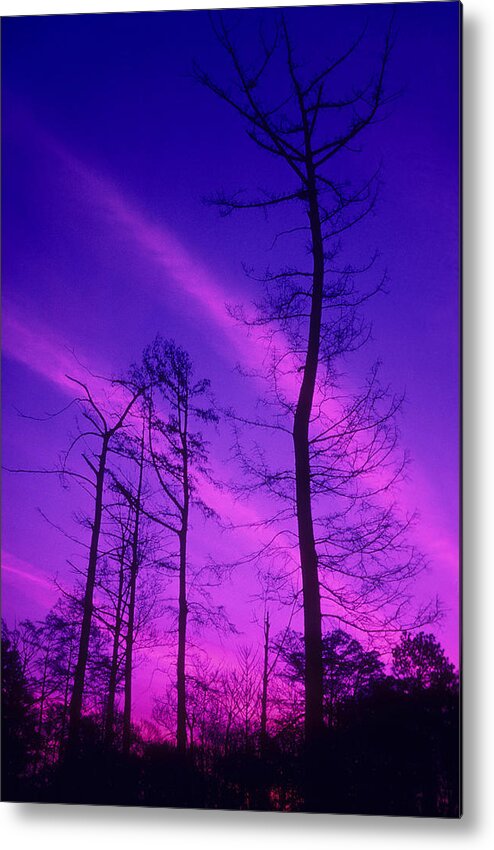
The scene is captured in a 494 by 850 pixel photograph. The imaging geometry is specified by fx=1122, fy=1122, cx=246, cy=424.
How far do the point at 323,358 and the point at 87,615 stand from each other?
1.32m

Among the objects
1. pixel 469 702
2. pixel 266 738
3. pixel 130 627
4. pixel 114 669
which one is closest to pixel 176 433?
pixel 130 627

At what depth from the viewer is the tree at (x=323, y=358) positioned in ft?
13.4

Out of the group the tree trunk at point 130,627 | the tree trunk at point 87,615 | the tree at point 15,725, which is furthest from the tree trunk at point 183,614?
the tree at point 15,725

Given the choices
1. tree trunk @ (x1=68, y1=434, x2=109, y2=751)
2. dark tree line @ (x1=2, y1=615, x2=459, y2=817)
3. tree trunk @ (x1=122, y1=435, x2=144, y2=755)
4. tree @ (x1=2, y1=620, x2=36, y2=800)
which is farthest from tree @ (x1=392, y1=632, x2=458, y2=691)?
tree @ (x1=2, y1=620, x2=36, y2=800)

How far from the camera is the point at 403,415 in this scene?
409 cm

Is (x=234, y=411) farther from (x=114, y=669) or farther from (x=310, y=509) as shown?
(x=114, y=669)

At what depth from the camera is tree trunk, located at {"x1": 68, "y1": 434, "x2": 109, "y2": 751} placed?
422cm

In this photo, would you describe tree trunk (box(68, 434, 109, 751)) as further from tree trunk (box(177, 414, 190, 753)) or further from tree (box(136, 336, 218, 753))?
tree trunk (box(177, 414, 190, 753))

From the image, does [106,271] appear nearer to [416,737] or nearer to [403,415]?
[403,415]

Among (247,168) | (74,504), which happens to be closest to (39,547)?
(74,504)

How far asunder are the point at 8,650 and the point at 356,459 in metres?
1.51

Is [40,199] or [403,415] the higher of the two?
[40,199]

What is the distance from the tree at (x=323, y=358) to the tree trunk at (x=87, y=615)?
562 millimetres

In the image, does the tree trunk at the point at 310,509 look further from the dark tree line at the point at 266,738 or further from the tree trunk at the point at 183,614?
the tree trunk at the point at 183,614
